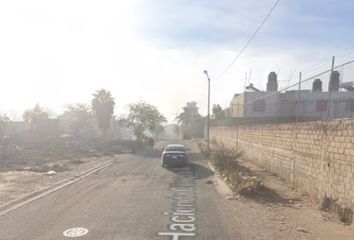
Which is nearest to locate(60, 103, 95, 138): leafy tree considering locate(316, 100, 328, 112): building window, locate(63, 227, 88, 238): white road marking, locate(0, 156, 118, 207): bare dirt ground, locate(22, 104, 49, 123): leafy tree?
locate(22, 104, 49, 123): leafy tree

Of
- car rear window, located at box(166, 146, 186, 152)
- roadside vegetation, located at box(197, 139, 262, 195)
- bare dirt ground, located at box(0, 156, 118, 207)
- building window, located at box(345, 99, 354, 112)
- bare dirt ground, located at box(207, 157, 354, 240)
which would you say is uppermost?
building window, located at box(345, 99, 354, 112)

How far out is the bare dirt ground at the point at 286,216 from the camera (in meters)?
11.1

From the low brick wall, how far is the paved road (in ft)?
9.93

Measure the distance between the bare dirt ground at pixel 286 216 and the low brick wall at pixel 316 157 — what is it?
542 millimetres

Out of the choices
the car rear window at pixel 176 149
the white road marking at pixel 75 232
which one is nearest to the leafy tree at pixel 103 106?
the car rear window at pixel 176 149

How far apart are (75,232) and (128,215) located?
98.5 inches

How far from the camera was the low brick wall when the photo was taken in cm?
1280

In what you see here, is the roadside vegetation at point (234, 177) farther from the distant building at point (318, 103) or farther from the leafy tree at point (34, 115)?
the leafy tree at point (34, 115)

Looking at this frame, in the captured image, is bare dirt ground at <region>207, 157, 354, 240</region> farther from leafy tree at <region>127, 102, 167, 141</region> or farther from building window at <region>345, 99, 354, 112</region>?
leafy tree at <region>127, 102, 167, 141</region>

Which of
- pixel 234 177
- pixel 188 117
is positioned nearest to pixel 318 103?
pixel 234 177

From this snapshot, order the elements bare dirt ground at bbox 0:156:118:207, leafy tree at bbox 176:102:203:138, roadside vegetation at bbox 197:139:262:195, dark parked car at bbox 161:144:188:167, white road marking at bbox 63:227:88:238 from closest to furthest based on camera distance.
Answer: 1. white road marking at bbox 63:227:88:238
2. roadside vegetation at bbox 197:139:262:195
3. bare dirt ground at bbox 0:156:118:207
4. dark parked car at bbox 161:144:188:167
5. leafy tree at bbox 176:102:203:138

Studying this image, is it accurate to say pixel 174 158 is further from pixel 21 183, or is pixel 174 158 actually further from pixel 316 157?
pixel 316 157

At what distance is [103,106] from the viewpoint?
Answer: 9225cm

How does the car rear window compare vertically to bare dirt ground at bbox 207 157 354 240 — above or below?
above
